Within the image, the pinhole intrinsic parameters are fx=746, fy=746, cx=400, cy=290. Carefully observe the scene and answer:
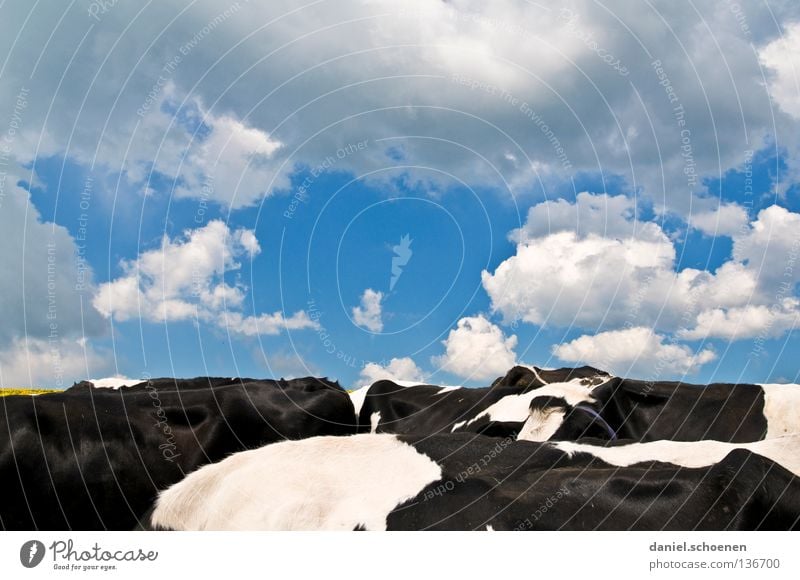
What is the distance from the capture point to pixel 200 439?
12602mm

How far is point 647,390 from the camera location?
1445 centimetres

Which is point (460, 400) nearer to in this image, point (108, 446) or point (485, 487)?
point (108, 446)

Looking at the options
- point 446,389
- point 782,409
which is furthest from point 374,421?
point 782,409

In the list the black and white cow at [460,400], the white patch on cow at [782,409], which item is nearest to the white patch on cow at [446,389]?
the black and white cow at [460,400]

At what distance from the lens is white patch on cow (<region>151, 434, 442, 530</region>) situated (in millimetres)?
6055

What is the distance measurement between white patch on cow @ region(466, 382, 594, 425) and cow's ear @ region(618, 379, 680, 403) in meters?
0.74

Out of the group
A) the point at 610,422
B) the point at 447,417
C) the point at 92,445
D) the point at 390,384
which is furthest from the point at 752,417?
the point at 92,445

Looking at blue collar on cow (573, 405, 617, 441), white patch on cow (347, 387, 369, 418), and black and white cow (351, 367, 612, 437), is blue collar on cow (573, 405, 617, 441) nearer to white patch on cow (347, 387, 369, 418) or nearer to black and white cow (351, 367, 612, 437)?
black and white cow (351, 367, 612, 437)

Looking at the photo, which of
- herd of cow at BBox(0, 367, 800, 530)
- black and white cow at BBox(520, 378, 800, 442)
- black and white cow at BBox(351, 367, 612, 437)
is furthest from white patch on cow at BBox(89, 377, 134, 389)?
black and white cow at BBox(520, 378, 800, 442)

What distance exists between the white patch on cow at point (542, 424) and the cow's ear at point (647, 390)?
9.27 feet

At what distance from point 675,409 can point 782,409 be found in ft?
6.21

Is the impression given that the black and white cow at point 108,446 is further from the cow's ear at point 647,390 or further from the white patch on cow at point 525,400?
the cow's ear at point 647,390
